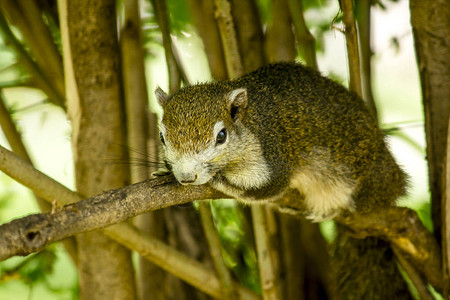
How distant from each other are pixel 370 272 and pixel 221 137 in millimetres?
1113

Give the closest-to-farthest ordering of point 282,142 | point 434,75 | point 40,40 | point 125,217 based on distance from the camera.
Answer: point 125,217, point 282,142, point 434,75, point 40,40

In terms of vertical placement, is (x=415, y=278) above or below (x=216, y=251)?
below

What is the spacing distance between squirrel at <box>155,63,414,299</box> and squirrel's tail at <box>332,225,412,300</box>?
0.34 metres

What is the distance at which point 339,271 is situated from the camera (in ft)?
8.15

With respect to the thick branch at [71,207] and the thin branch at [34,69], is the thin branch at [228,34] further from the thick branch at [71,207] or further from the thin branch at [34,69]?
the thin branch at [34,69]

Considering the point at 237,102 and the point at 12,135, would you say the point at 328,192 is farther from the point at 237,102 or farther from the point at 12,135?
the point at 12,135

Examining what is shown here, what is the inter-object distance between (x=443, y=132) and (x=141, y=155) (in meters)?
1.17

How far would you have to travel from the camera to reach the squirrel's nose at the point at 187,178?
1.44 metres

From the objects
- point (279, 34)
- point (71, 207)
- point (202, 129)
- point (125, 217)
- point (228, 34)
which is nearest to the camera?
point (71, 207)

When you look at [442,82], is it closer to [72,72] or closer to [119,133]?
[119,133]

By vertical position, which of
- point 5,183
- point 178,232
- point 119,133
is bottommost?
point 178,232

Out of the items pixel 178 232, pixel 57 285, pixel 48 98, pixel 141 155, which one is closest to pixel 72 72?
pixel 141 155

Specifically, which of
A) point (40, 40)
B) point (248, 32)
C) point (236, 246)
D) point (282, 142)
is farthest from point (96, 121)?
point (236, 246)

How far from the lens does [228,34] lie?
2002mm
